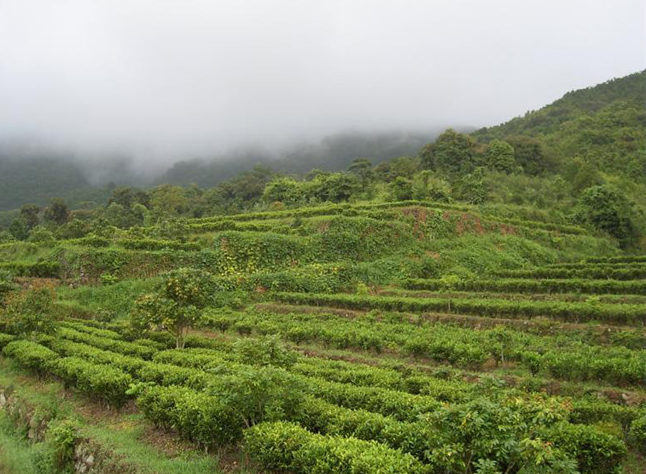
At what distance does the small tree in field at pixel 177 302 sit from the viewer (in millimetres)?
19250

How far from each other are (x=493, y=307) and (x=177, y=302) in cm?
1813

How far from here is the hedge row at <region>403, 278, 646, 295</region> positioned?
29328 mm

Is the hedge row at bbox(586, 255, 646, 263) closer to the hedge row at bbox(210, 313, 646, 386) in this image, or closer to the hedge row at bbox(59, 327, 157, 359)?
the hedge row at bbox(210, 313, 646, 386)

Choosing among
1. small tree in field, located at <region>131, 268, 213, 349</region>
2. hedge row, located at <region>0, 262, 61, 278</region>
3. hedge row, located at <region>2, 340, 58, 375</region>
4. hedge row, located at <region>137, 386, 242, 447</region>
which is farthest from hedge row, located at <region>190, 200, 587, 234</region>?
hedge row, located at <region>137, 386, 242, 447</region>

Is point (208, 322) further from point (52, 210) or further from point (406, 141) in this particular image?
point (406, 141)

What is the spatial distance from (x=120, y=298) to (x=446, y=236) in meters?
32.1

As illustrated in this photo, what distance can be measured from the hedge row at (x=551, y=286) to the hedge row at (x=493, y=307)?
4.94 m

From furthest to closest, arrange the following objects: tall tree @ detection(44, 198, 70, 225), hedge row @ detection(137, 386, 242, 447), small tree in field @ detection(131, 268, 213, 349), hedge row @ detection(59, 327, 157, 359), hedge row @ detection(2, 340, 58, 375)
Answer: tall tree @ detection(44, 198, 70, 225), small tree in field @ detection(131, 268, 213, 349), hedge row @ detection(59, 327, 157, 359), hedge row @ detection(2, 340, 58, 375), hedge row @ detection(137, 386, 242, 447)

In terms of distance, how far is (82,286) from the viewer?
34312mm

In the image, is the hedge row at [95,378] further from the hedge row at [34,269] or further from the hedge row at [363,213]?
the hedge row at [363,213]

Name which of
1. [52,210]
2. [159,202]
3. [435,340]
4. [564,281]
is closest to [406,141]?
[159,202]

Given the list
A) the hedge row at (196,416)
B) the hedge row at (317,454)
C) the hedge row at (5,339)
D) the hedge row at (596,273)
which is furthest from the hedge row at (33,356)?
the hedge row at (596,273)

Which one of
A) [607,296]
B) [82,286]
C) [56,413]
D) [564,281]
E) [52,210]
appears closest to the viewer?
[56,413]

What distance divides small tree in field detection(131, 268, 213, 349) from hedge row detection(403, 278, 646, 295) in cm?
2156
